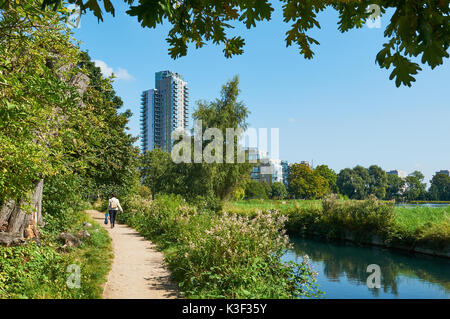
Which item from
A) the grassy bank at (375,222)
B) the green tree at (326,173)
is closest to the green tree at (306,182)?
the green tree at (326,173)

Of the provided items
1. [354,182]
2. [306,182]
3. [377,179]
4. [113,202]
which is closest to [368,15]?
[113,202]

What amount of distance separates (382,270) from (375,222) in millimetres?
5184

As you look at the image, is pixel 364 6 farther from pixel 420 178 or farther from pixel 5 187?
pixel 420 178

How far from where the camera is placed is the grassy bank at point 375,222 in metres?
12.1

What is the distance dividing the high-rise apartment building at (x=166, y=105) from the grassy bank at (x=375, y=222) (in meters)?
88.3

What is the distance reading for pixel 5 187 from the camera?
3.93m

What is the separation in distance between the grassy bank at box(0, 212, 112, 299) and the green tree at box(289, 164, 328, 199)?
6103 cm

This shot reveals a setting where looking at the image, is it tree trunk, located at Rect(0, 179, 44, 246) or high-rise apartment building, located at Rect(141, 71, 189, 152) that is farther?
high-rise apartment building, located at Rect(141, 71, 189, 152)

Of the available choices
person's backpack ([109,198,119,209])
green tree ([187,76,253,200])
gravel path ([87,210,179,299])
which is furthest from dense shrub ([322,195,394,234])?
person's backpack ([109,198,119,209])

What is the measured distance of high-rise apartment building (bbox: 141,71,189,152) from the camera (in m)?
105

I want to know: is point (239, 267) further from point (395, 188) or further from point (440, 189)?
point (395, 188)

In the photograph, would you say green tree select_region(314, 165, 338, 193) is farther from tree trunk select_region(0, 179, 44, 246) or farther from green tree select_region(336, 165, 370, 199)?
tree trunk select_region(0, 179, 44, 246)

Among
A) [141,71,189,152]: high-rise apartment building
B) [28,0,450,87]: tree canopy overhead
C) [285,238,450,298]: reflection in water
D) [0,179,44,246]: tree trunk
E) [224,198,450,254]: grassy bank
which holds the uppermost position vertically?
[141,71,189,152]: high-rise apartment building
